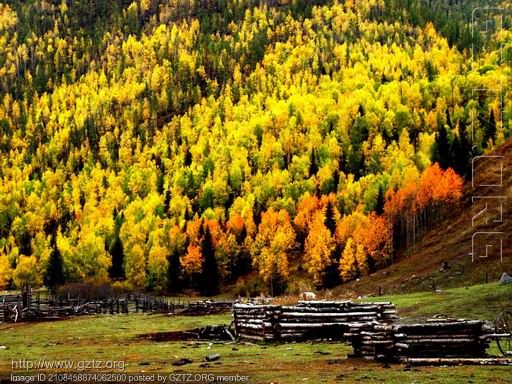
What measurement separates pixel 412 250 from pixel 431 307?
69521 millimetres

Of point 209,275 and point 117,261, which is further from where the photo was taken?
point 117,261

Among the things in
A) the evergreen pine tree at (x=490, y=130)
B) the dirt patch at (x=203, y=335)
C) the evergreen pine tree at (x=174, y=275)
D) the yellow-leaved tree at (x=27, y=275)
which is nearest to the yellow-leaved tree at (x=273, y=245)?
the evergreen pine tree at (x=174, y=275)

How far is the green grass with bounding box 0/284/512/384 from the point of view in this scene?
79.5 feet

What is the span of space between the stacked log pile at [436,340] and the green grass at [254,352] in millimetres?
1098

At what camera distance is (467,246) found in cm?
9062

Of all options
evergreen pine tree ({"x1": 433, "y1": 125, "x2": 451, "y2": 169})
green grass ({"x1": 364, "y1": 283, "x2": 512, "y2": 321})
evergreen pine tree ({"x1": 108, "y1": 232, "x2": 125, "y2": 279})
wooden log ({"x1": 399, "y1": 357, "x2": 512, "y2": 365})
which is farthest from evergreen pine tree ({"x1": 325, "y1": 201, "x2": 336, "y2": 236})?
wooden log ({"x1": 399, "y1": 357, "x2": 512, "y2": 365})

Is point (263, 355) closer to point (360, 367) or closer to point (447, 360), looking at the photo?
point (360, 367)

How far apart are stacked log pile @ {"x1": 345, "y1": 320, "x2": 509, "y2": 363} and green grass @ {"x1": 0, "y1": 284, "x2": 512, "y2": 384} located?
110 centimetres

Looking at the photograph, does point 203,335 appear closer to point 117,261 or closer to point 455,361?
point 455,361

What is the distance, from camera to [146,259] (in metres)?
156

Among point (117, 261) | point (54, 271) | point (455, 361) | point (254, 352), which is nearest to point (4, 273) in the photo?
point (54, 271)

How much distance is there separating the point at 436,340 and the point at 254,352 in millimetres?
9625

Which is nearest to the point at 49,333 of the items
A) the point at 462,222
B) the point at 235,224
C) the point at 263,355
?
the point at 263,355

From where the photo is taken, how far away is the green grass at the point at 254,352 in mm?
24219
